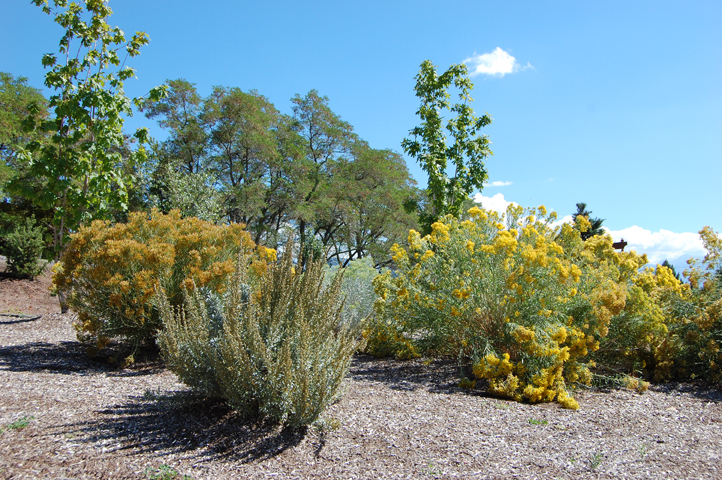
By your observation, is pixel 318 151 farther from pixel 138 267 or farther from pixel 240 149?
pixel 138 267

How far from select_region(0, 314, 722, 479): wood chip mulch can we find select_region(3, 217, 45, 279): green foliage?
31.4 feet

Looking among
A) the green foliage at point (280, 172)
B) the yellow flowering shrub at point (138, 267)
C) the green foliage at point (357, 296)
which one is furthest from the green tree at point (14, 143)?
the green foliage at point (357, 296)

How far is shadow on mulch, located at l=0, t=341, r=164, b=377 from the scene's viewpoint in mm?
5367

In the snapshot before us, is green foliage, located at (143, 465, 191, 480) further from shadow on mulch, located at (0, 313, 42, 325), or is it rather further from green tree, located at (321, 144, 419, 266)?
green tree, located at (321, 144, 419, 266)

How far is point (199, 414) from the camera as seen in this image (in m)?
3.62

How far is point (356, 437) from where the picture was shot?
10.7 ft

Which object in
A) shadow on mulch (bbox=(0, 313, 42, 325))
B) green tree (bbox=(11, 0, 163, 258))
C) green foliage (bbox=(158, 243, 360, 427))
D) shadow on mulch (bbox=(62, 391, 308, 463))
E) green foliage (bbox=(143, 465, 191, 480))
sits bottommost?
shadow on mulch (bbox=(0, 313, 42, 325))

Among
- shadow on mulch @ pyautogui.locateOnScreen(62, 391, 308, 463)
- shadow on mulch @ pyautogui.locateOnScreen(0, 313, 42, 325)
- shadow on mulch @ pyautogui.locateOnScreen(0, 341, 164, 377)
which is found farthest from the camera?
shadow on mulch @ pyautogui.locateOnScreen(0, 313, 42, 325)

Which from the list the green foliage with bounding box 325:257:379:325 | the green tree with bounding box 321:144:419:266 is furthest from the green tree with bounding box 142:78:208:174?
the green foliage with bounding box 325:257:379:325

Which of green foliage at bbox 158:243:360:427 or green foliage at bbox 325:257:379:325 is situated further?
green foliage at bbox 325:257:379:325

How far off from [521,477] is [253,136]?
61.2 feet

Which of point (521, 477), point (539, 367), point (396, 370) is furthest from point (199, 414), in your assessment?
point (539, 367)

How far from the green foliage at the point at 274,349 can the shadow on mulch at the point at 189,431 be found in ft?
0.47

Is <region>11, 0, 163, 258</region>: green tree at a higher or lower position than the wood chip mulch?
higher
